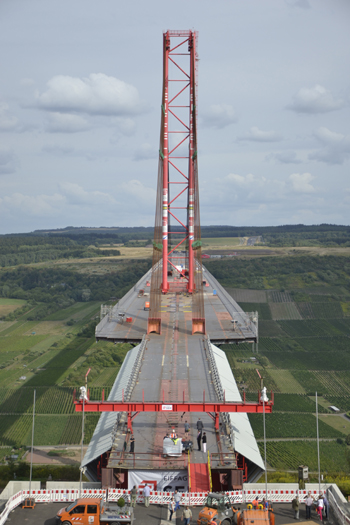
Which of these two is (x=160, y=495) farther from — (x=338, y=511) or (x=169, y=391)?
(x=169, y=391)

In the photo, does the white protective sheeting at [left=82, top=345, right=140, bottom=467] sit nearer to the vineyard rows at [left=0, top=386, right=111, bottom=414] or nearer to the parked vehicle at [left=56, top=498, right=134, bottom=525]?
the parked vehicle at [left=56, top=498, right=134, bottom=525]

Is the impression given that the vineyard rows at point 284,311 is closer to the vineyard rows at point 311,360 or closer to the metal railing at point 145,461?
the vineyard rows at point 311,360

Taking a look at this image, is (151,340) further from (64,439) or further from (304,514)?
(304,514)

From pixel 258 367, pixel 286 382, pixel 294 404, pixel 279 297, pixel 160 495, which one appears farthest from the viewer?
pixel 279 297

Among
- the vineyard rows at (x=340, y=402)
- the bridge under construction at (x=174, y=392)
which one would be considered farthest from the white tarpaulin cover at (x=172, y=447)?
the vineyard rows at (x=340, y=402)

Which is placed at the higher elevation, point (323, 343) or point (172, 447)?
point (172, 447)

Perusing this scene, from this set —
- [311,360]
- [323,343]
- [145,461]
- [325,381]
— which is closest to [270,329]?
[323,343]

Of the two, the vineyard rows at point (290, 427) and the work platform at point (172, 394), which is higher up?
the work platform at point (172, 394)
